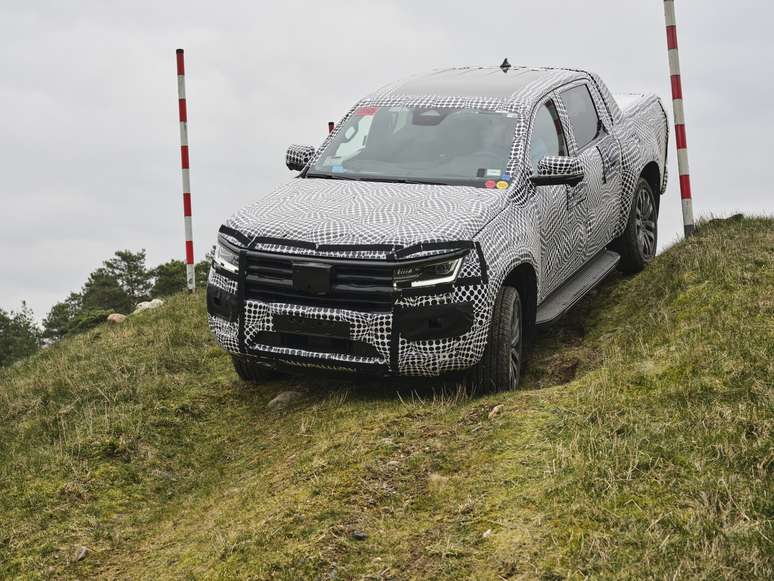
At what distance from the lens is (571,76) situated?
966cm

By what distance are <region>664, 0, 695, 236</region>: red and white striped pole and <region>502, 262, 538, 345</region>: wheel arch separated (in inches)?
168

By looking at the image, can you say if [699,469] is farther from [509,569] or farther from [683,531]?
[509,569]

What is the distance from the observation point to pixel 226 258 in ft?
24.9

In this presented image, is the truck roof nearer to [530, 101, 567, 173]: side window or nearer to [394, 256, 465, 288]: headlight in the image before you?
[530, 101, 567, 173]: side window

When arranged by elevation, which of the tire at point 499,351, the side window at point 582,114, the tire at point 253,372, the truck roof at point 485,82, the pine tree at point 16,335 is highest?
the truck roof at point 485,82

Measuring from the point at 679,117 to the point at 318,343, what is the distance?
242 inches

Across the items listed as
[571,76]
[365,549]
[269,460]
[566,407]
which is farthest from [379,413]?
[571,76]

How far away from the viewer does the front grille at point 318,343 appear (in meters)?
7.13

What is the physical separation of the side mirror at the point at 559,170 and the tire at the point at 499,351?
0.92m

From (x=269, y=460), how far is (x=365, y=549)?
5.56 feet

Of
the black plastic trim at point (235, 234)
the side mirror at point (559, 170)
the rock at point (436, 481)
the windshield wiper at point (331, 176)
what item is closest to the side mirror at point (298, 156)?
the windshield wiper at point (331, 176)

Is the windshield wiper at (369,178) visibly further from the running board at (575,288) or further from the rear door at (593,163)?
the rear door at (593,163)

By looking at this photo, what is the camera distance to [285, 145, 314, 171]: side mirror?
29.0 feet

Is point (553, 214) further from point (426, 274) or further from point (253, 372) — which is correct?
point (253, 372)
